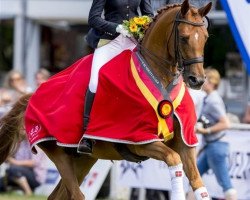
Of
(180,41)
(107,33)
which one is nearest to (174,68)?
(180,41)

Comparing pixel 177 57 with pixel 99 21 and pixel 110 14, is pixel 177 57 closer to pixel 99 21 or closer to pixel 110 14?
pixel 99 21

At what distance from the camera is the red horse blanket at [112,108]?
7727 millimetres

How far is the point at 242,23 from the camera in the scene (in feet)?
22.9

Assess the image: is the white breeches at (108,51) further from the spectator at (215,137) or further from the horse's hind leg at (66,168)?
the spectator at (215,137)

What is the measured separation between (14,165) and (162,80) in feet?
20.6

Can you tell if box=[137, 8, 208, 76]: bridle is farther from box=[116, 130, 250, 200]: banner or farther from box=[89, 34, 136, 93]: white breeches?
box=[116, 130, 250, 200]: banner

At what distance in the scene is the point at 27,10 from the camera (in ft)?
59.2

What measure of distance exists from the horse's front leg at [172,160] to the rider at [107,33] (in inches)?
30.7

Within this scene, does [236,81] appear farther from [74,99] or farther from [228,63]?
[74,99]

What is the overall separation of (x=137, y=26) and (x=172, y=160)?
1426mm

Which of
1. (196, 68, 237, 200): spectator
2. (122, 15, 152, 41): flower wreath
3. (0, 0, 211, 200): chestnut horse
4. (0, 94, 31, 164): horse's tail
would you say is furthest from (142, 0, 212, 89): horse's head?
(196, 68, 237, 200): spectator

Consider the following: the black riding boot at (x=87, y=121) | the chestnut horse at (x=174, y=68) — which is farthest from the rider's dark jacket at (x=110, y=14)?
the black riding boot at (x=87, y=121)

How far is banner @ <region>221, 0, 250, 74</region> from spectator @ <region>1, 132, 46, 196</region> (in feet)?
22.9

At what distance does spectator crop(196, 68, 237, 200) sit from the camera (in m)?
11.3
